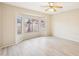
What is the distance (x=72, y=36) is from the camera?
3.64 m

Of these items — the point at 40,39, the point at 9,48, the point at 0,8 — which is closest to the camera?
the point at 0,8

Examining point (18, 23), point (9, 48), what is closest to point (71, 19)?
point (18, 23)

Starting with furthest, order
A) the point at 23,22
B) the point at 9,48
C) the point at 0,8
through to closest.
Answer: the point at 23,22 < the point at 9,48 < the point at 0,8

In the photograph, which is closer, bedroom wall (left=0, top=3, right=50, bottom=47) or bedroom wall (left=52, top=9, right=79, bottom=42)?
bedroom wall (left=0, top=3, right=50, bottom=47)

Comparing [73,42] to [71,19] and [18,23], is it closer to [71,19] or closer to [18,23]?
[71,19]

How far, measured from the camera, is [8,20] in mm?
3549

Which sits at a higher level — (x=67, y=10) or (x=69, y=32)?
(x=67, y=10)

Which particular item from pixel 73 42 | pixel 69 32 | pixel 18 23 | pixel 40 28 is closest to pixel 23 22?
pixel 18 23

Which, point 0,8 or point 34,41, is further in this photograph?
point 34,41

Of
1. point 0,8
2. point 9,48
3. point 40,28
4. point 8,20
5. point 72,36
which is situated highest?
point 0,8

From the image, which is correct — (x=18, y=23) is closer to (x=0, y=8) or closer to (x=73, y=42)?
(x=0, y=8)

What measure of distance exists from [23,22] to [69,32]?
1.81m

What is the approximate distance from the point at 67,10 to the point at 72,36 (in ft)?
3.44

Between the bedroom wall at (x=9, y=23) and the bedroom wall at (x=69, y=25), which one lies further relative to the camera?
the bedroom wall at (x=69, y=25)
